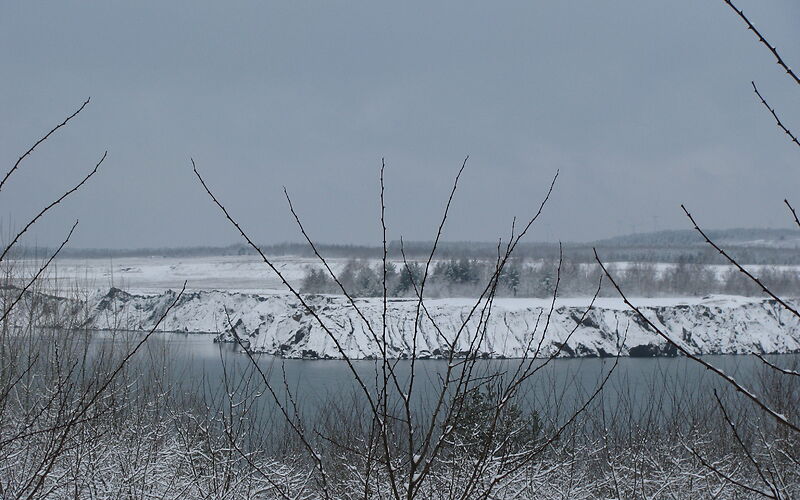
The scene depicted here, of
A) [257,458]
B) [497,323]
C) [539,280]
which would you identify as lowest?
[497,323]

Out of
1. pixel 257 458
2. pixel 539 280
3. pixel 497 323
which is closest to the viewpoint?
pixel 257 458

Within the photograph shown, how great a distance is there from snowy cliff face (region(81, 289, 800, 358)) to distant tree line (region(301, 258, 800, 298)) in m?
1.95

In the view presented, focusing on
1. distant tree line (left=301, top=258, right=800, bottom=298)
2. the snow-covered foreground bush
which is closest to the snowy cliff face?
distant tree line (left=301, top=258, right=800, bottom=298)

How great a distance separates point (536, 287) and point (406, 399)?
42.7m

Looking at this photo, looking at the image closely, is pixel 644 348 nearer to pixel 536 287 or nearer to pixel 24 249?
pixel 536 287

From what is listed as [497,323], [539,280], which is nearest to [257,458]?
[497,323]

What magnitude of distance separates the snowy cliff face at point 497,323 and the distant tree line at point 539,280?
1.95 metres

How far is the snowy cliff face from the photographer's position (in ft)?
94.5

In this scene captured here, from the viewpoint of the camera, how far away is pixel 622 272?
52.0 m

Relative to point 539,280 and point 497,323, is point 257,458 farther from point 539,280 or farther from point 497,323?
point 539,280

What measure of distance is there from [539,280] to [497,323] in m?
13.4

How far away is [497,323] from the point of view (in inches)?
1248

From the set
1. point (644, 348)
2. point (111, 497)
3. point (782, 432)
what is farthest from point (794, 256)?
point (111, 497)

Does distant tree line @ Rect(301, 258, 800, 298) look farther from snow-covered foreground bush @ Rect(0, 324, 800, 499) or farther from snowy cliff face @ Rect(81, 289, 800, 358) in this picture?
snow-covered foreground bush @ Rect(0, 324, 800, 499)
